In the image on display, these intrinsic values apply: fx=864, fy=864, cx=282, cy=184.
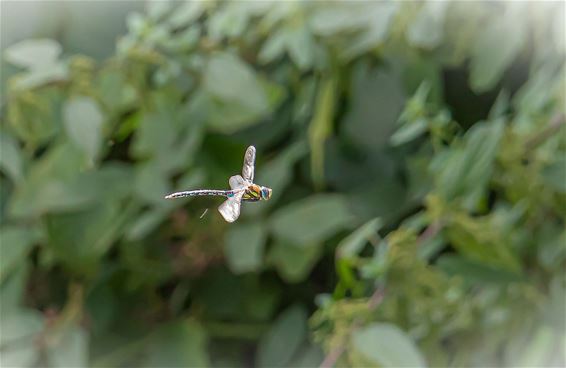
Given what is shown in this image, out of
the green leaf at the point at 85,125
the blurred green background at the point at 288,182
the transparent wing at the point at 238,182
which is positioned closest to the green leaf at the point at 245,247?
the blurred green background at the point at 288,182

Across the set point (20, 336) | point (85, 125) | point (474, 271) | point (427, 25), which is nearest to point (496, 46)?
point (427, 25)

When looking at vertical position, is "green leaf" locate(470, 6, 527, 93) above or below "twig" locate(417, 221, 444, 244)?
above

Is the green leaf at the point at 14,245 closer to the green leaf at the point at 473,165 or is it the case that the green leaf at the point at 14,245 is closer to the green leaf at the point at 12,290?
the green leaf at the point at 12,290

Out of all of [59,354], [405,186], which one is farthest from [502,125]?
[59,354]

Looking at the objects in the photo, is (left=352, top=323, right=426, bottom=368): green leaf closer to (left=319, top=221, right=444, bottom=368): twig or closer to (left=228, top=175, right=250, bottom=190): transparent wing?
(left=319, top=221, right=444, bottom=368): twig

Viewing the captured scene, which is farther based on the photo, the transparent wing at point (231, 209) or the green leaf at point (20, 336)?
the green leaf at point (20, 336)

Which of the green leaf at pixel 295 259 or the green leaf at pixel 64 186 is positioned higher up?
the green leaf at pixel 64 186

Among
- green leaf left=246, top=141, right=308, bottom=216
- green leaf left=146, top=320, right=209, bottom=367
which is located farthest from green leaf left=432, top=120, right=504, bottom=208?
green leaf left=146, top=320, right=209, bottom=367

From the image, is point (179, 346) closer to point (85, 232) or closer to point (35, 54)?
point (85, 232)
